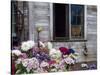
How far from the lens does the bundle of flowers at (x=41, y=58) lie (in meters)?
1.54

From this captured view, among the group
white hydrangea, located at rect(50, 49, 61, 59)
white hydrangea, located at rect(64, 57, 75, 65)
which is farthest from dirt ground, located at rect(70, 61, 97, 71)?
white hydrangea, located at rect(50, 49, 61, 59)

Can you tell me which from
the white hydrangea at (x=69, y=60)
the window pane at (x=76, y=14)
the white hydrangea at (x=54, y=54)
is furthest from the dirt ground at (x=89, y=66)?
the window pane at (x=76, y=14)

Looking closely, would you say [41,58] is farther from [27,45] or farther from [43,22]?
[43,22]

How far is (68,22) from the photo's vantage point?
1.65 meters

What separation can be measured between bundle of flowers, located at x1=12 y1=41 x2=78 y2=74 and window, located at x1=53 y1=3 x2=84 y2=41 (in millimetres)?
90

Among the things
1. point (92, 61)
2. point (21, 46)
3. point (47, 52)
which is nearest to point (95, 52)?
point (92, 61)

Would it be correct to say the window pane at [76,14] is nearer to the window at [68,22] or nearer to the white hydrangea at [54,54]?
the window at [68,22]

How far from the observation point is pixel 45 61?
1.60 m

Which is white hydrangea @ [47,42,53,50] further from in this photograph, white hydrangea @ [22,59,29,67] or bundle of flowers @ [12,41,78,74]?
white hydrangea @ [22,59,29,67]

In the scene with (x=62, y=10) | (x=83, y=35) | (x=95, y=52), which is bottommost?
(x=95, y=52)

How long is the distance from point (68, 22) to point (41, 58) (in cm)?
30

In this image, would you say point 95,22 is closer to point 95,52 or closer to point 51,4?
point 95,52

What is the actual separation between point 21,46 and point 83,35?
16.8 inches

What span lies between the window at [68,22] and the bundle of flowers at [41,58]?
3.5 inches
